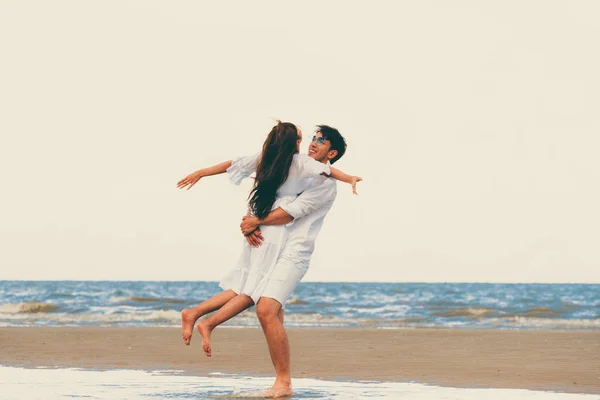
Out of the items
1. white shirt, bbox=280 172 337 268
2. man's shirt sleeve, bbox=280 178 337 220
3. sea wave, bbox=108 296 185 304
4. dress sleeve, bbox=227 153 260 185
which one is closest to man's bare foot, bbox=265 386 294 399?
white shirt, bbox=280 172 337 268

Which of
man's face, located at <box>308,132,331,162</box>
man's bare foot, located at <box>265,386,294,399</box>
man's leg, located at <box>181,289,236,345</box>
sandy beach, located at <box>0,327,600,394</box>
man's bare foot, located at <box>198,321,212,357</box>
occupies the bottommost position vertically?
sandy beach, located at <box>0,327,600,394</box>

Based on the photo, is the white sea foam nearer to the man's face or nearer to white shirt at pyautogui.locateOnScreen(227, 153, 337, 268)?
white shirt at pyautogui.locateOnScreen(227, 153, 337, 268)

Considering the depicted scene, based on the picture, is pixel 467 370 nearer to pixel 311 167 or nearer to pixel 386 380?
pixel 386 380

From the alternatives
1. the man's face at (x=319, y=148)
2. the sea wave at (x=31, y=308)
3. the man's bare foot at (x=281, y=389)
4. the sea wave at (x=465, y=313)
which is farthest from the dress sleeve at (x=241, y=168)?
the sea wave at (x=31, y=308)

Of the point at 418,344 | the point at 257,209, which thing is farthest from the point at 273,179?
the point at 418,344

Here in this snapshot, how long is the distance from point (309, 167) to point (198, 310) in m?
1.18

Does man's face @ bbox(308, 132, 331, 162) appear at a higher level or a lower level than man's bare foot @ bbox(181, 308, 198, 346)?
higher

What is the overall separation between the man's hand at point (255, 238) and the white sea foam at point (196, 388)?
101cm

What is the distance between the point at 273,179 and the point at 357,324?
42.7 feet

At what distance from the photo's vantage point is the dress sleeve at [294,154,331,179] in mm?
6059

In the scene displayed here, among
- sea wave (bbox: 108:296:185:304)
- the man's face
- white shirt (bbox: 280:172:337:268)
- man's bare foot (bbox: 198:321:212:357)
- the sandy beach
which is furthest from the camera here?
sea wave (bbox: 108:296:185:304)

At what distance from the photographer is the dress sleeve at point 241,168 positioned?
622 centimetres

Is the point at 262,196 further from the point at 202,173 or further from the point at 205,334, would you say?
the point at 205,334

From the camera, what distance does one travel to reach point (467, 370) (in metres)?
8.53
